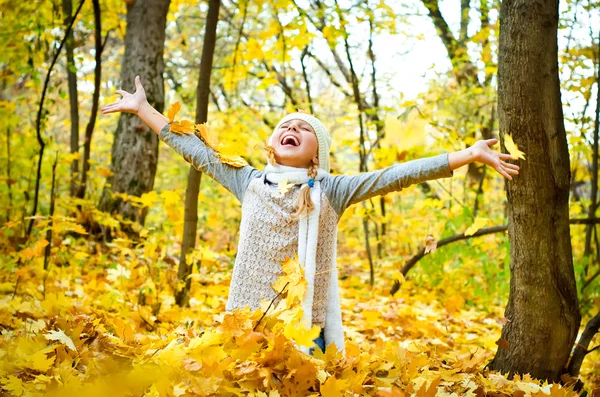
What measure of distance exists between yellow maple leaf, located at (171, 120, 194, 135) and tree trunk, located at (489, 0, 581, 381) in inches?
50.1

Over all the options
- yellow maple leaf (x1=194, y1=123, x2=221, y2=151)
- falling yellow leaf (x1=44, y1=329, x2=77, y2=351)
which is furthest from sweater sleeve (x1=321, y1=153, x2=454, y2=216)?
falling yellow leaf (x1=44, y1=329, x2=77, y2=351)

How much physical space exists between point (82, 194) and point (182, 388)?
Answer: 4.30 meters

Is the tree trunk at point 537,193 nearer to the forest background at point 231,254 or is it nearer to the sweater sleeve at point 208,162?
the forest background at point 231,254

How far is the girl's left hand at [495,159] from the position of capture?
1.71 meters

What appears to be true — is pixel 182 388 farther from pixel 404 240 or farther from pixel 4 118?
pixel 404 240

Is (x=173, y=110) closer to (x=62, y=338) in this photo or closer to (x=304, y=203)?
(x=304, y=203)

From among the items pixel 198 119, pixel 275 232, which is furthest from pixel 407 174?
pixel 198 119

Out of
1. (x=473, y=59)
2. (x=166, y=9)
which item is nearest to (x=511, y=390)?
(x=473, y=59)

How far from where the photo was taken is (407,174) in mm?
1927

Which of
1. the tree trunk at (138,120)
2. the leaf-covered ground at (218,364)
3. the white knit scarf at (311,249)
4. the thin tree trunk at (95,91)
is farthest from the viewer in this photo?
the tree trunk at (138,120)

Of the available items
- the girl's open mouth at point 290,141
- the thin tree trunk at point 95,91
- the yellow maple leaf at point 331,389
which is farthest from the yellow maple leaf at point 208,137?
the thin tree trunk at point 95,91

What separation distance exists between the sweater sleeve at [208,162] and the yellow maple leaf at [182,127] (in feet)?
0.09

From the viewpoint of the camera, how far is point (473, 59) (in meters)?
4.95

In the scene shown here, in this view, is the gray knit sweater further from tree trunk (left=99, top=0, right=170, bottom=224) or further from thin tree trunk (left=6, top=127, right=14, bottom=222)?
tree trunk (left=99, top=0, right=170, bottom=224)
